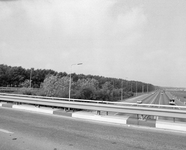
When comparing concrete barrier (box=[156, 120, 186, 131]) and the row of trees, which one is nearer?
concrete barrier (box=[156, 120, 186, 131])

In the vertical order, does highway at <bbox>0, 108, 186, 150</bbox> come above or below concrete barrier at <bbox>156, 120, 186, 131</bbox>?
below

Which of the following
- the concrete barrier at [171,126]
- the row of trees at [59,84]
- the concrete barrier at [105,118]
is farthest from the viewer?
the row of trees at [59,84]

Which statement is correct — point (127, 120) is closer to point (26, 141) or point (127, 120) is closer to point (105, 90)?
point (26, 141)

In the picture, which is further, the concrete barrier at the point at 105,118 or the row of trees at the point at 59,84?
the row of trees at the point at 59,84

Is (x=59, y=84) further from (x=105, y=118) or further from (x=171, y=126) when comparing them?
(x=171, y=126)

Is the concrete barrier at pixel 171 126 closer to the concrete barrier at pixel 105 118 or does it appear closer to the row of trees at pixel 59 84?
the concrete barrier at pixel 105 118

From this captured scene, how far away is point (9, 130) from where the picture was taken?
604 centimetres

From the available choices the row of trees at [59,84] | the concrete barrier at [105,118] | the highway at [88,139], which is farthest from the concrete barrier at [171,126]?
the row of trees at [59,84]

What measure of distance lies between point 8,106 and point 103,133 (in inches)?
396

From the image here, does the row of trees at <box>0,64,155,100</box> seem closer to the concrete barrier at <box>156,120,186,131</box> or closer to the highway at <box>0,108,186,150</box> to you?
the highway at <box>0,108,186,150</box>

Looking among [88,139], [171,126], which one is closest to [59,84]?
[171,126]

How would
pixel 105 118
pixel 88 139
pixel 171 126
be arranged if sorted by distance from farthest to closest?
1. pixel 105 118
2. pixel 171 126
3. pixel 88 139

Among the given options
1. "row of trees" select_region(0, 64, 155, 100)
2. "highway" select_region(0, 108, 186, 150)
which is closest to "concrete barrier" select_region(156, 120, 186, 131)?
"highway" select_region(0, 108, 186, 150)

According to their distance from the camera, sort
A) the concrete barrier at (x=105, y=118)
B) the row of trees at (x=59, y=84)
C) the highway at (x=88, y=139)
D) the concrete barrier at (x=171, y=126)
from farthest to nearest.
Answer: the row of trees at (x=59, y=84) → the concrete barrier at (x=105, y=118) → the concrete barrier at (x=171, y=126) → the highway at (x=88, y=139)
